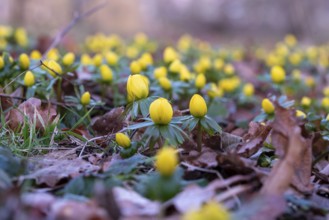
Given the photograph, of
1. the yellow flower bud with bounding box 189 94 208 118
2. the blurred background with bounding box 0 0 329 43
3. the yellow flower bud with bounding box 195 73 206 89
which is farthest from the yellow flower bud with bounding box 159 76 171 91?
the blurred background with bounding box 0 0 329 43

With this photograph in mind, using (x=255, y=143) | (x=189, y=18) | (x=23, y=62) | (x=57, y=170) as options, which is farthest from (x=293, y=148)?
(x=189, y=18)

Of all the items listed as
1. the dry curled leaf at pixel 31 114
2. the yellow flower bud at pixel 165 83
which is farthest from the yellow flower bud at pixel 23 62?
the yellow flower bud at pixel 165 83

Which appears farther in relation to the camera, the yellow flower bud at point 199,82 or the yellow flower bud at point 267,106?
the yellow flower bud at point 199,82

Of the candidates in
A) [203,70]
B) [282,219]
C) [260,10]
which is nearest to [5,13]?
[260,10]

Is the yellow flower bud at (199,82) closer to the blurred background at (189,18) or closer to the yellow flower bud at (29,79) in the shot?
the yellow flower bud at (29,79)

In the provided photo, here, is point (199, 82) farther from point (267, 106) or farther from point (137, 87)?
point (137, 87)

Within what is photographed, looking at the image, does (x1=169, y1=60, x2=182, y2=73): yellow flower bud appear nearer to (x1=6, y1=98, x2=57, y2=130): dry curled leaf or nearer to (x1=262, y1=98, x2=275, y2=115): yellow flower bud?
(x1=262, y1=98, x2=275, y2=115): yellow flower bud
